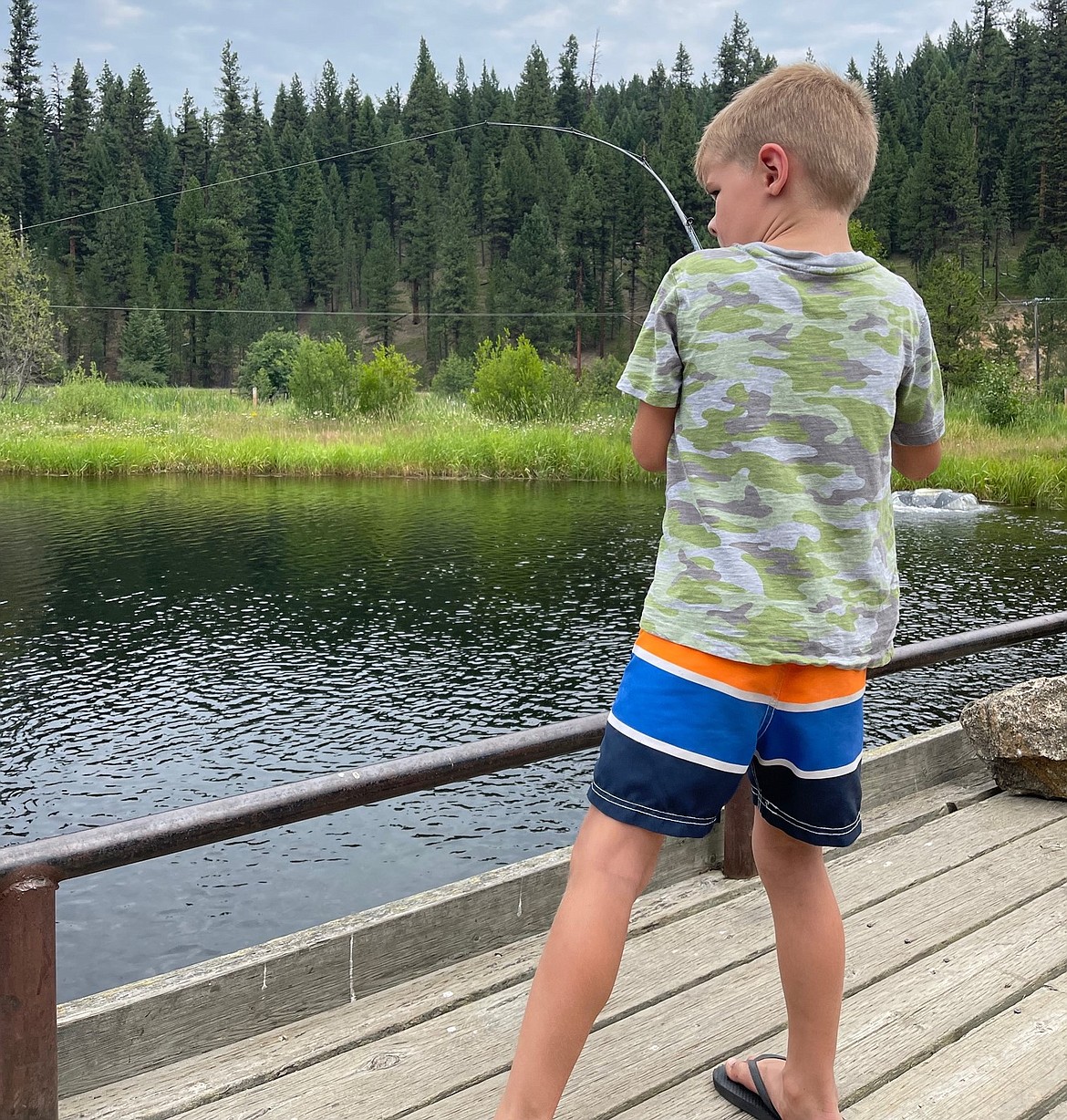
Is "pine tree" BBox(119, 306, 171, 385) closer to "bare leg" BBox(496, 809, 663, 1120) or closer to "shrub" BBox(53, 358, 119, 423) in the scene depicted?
"shrub" BBox(53, 358, 119, 423)

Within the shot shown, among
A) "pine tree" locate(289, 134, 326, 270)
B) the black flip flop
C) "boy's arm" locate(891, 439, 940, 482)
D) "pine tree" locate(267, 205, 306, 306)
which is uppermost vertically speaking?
"pine tree" locate(289, 134, 326, 270)

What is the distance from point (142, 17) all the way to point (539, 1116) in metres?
119

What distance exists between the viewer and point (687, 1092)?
5.25 ft

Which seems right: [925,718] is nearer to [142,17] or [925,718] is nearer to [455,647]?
Result: [455,647]

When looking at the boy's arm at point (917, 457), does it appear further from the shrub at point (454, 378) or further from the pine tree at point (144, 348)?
the pine tree at point (144, 348)

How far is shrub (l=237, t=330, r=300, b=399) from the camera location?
1781 inches

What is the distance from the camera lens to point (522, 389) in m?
24.1

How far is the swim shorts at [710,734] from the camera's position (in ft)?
4.15

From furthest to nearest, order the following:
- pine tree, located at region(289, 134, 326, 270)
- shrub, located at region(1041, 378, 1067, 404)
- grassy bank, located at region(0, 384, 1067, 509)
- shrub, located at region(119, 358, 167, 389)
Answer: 1. pine tree, located at region(289, 134, 326, 270)
2. shrub, located at region(119, 358, 167, 389)
3. shrub, located at region(1041, 378, 1067, 404)
4. grassy bank, located at region(0, 384, 1067, 509)

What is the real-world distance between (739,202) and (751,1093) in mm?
1126

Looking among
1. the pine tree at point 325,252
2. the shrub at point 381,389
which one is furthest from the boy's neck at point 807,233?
the pine tree at point 325,252

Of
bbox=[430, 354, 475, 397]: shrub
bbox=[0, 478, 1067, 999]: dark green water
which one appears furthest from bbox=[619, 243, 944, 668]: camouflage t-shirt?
bbox=[430, 354, 475, 397]: shrub

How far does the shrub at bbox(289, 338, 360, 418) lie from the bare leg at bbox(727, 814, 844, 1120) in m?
25.8

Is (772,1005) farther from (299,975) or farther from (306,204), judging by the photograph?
(306,204)
